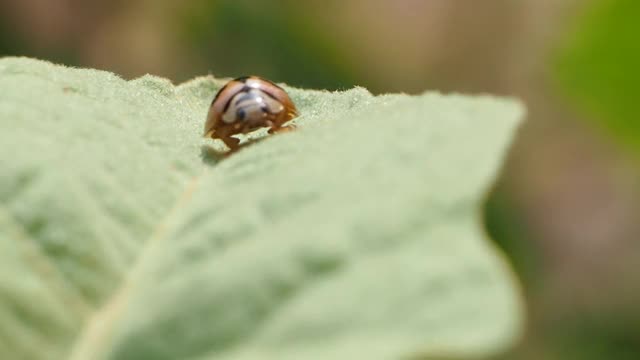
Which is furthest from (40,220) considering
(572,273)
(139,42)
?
(139,42)

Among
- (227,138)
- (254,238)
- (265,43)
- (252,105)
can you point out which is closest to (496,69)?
(265,43)

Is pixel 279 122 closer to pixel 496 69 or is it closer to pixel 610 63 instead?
pixel 610 63

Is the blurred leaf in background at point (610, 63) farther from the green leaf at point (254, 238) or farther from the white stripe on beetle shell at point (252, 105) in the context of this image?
the green leaf at point (254, 238)

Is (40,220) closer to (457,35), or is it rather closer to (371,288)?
(371,288)

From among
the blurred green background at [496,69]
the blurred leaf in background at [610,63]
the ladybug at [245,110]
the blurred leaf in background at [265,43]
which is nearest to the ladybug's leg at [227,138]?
the ladybug at [245,110]

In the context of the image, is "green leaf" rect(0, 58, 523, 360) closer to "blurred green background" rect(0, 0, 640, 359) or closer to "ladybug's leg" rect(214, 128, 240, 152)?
"ladybug's leg" rect(214, 128, 240, 152)
